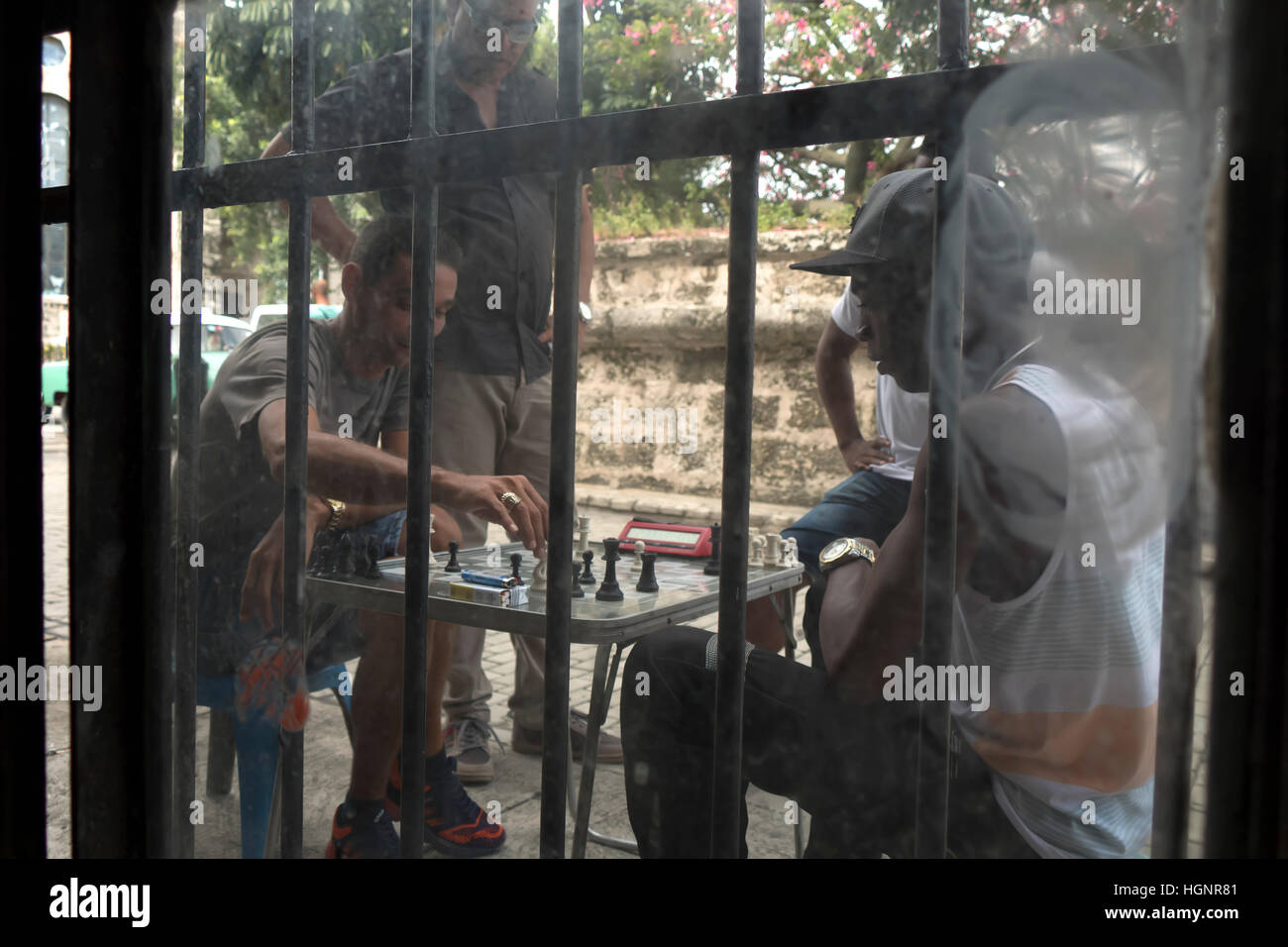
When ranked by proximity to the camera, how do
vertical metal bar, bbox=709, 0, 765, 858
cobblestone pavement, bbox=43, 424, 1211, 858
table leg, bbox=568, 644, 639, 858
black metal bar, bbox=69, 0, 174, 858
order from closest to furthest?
1. vertical metal bar, bbox=709, 0, 765, 858
2. black metal bar, bbox=69, 0, 174, 858
3. table leg, bbox=568, 644, 639, 858
4. cobblestone pavement, bbox=43, 424, 1211, 858

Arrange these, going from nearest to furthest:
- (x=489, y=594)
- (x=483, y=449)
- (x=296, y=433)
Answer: (x=296, y=433)
(x=489, y=594)
(x=483, y=449)

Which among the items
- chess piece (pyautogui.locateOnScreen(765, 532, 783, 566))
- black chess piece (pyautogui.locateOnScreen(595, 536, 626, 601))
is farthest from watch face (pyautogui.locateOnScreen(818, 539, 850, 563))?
chess piece (pyautogui.locateOnScreen(765, 532, 783, 566))

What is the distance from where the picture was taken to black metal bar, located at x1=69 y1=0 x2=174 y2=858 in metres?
1.37

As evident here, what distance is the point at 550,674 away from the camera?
1.30 meters

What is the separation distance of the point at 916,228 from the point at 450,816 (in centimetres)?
203

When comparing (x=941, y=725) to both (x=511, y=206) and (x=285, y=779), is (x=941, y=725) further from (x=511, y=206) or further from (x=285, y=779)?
(x=511, y=206)

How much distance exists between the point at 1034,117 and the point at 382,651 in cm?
199

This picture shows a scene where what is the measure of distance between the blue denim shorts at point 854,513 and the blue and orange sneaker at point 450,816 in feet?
3.73

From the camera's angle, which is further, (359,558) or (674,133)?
(359,558)

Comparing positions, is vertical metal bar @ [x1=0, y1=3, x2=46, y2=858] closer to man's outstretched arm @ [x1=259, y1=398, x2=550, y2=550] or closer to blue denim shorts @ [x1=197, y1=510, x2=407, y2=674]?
man's outstretched arm @ [x1=259, y1=398, x2=550, y2=550]

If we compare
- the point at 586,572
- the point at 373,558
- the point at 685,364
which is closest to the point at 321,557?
the point at 373,558

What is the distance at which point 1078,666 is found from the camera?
1.39 metres

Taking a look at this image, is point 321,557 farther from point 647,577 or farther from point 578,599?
point 647,577

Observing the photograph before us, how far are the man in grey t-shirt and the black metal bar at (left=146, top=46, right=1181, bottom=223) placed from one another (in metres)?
0.83
